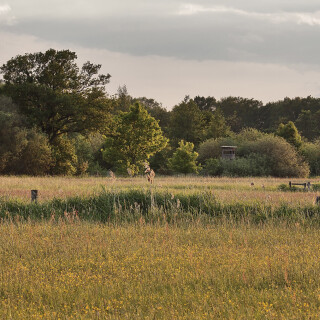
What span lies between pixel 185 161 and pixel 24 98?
1817 centimetres

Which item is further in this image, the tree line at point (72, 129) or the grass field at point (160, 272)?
the tree line at point (72, 129)

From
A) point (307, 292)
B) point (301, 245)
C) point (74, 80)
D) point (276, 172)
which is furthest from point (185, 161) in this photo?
point (307, 292)

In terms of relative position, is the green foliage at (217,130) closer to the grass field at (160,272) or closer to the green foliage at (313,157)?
the green foliage at (313,157)

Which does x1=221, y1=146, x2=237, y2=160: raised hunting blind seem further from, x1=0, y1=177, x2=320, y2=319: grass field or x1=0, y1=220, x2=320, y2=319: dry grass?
x1=0, y1=220, x2=320, y2=319: dry grass

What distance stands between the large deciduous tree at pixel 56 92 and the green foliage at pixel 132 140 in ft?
7.21

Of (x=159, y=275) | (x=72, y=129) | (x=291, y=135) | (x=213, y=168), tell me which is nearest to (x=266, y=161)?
(x=213, y=168)

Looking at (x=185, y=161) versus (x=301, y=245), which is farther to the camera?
(x=185, y=161)

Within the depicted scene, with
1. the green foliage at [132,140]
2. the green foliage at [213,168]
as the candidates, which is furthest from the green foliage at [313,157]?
the green foliage at [132,140]

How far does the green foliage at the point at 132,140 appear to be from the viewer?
41219 millimetres

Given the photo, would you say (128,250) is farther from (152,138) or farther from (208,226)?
(152,138)

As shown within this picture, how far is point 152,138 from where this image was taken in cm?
4203

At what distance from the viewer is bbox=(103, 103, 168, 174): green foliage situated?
1623 inches

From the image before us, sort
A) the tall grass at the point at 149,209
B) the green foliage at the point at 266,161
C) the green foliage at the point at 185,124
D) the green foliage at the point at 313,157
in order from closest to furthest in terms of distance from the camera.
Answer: the tall grass at the point at 149,209 → the green foliage at the point at 266,161 → the green foliage at the point at 313,157 → the green foliage at the point at 185,124

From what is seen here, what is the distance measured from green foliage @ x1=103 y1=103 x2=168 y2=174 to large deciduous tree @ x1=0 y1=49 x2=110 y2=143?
86.5 inches
